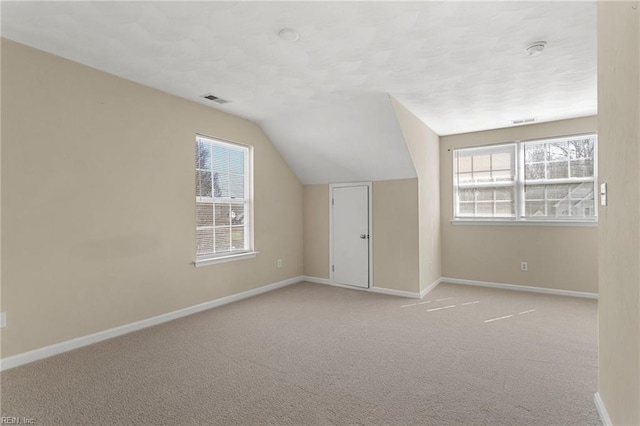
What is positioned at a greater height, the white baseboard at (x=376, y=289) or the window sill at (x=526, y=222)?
the window sill at (x=526, y=222)

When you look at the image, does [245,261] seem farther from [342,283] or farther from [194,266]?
[342,283]

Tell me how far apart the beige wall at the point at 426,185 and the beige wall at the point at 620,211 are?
2293 millimetres

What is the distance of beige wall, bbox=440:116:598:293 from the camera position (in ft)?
14.9

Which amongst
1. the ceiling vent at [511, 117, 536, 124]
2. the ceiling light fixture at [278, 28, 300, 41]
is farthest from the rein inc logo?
the ceiling vent at [511, 117, 536, 124]

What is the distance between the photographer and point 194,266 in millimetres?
3896

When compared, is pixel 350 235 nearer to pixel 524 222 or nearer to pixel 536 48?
pixel 524 222

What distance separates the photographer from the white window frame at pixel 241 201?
4.08 metres

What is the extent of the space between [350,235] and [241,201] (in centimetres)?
183

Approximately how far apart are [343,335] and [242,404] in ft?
4.49

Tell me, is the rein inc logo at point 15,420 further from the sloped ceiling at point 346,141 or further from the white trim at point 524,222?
the white trim at point 524,222

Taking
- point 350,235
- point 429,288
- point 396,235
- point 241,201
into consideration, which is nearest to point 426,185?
point 396,235

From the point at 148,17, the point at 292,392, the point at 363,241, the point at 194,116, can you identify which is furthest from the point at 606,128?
the point at 194,116

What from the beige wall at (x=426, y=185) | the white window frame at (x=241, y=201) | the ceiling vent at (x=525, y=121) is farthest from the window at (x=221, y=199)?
the ceiling vent at (x=525, y=121)

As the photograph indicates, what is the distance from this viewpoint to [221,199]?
4.32 meters
